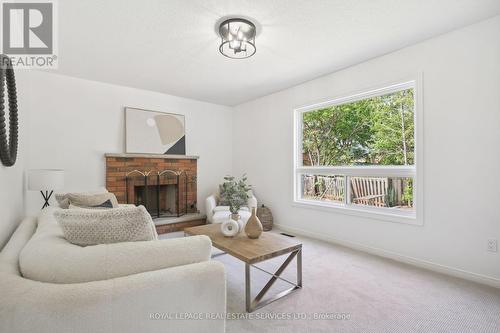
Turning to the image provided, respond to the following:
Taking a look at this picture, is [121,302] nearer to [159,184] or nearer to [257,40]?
[257,40]

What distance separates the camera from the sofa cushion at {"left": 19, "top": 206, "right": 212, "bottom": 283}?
1.01 meters

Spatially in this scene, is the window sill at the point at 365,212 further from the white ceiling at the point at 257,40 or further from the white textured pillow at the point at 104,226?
the white textured pillow at the point at 104,226

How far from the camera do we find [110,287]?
0.98 m

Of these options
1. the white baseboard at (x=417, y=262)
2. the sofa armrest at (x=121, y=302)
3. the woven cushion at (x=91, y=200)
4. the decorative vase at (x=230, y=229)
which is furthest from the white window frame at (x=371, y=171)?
the woven cushion at (x=91, y=200)

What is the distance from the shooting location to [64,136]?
3.77 metres

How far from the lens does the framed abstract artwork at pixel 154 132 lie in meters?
4.29

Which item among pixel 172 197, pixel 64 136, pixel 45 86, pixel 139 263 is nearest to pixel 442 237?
pixel 139 263

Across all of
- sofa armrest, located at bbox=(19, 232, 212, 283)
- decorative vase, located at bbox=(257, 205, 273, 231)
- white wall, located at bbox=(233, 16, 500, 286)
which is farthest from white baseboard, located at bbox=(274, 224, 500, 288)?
sofa armrest, located at bbox=(19, 232, 212, 283)

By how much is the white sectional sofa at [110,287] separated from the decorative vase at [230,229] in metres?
1.18

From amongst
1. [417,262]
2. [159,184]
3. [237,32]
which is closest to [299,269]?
[417,262]

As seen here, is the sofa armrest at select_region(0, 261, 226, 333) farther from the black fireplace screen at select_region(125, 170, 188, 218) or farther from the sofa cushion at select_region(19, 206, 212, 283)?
Result: the black fireplace screen at select_region(125, 170, 188, 218)

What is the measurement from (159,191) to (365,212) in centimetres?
353

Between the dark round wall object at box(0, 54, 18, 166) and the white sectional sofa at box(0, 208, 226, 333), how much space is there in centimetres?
58

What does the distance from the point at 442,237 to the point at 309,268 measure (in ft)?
4.64
